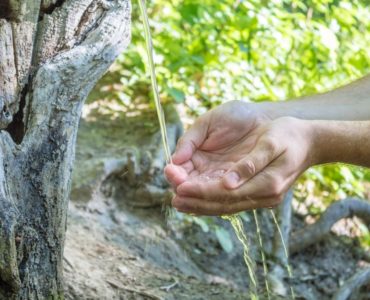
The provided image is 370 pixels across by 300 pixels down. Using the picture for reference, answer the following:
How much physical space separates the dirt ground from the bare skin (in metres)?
0.78

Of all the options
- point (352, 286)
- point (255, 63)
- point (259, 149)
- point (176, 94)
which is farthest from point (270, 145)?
point (255, 63)

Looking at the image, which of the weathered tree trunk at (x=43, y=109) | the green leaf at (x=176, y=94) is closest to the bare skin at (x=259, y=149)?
the weathered tree trunk at (x=43, y=109)

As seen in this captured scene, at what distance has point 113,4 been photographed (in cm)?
229

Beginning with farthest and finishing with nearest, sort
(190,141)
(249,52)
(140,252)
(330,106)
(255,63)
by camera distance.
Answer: (255,63), (249,52), (140,252), (330,106), (190,141)

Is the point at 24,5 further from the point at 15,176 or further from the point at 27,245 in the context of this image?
the point at 27,245

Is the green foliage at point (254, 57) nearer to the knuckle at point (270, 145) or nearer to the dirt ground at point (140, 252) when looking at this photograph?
the dirt ground at point (140, 252)

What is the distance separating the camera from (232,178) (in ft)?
5.85

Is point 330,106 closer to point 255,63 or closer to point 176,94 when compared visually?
point 176,94

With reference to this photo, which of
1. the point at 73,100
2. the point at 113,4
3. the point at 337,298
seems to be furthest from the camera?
the point at 337,298

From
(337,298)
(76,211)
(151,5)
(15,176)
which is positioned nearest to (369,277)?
(337,298)

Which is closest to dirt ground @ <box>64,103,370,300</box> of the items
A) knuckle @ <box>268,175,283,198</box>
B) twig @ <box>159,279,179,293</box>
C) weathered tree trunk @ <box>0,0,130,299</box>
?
twig @ <box>159,279,179,293</box>

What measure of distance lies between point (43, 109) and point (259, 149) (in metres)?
0.74

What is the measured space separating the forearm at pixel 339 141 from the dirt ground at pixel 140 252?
1.08m

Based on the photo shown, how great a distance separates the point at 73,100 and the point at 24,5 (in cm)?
40
